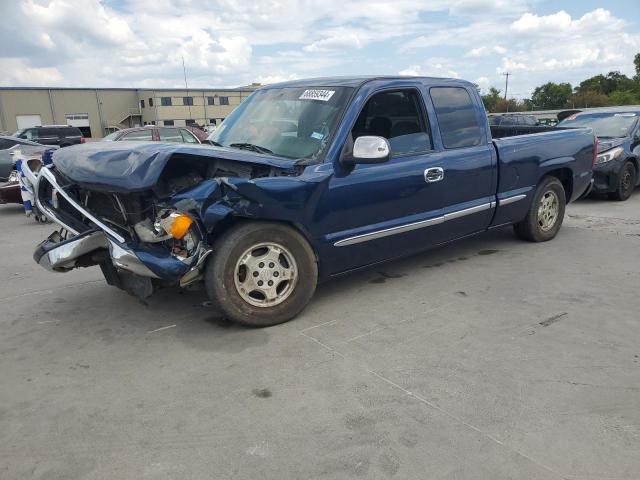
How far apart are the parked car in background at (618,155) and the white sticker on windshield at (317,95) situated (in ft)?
20.0

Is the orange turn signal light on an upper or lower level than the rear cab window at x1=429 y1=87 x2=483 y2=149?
lower

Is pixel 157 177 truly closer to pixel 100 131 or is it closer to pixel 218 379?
pixel 218 379

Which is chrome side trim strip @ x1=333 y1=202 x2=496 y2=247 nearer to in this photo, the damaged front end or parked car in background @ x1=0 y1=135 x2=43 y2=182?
the damaged front end

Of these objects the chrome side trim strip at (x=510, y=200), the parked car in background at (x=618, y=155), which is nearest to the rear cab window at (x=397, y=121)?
the chrome side trim strip at (x=510, y=200)

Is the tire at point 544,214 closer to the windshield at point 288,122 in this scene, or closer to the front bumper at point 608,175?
the windshield at point 288,122

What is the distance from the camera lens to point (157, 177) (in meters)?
3.38

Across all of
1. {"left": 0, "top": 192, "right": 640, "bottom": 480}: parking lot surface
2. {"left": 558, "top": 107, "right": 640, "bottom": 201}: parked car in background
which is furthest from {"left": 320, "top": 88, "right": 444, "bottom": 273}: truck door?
{"left": 558, "top": 107, "right": 640, "bottom": 201}: parked car in background

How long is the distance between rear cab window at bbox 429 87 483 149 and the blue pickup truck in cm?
1

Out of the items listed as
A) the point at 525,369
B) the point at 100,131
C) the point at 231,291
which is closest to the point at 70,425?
the point at 231,291

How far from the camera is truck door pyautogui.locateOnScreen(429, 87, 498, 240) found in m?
4.86

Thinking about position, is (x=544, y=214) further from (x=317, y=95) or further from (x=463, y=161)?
(x=317, y=95)

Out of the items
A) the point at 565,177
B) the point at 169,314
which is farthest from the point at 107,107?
the point at 169,314

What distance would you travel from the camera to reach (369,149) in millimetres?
3982

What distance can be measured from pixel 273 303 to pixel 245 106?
2205 mm
